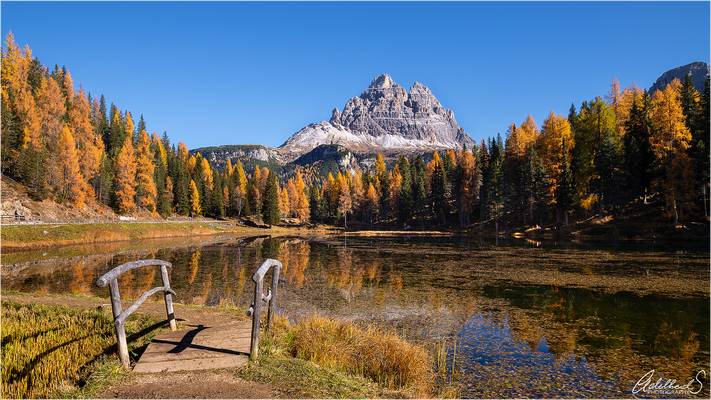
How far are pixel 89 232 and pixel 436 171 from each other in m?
77.0

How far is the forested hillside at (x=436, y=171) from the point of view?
56.3 m

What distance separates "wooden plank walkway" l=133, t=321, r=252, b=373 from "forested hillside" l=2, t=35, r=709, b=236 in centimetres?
5703

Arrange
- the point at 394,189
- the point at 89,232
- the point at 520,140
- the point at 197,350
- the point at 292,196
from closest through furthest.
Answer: the point at 197,350 < the point at 89,232 < the point at 520,140 < the point at 394,189 < the point at 292,196

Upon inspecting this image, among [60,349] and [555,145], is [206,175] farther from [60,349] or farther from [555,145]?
[60,349]

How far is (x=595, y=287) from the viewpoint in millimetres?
24875

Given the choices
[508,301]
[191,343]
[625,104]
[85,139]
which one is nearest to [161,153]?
→ [85,139]

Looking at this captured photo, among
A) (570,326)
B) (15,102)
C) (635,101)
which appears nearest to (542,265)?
(570,326)

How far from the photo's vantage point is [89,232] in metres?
62.3

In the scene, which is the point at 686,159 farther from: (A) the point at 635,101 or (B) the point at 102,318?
(B) the point at 102,318

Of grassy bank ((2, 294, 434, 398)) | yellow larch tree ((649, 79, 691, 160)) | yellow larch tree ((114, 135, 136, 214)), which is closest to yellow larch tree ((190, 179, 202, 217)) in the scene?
yellow larch tree ((114, 135, 136, 214))

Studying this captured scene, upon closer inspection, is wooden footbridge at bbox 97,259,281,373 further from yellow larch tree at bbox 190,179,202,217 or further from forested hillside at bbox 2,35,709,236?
yellow larch tree at bbox 190,179,202,217

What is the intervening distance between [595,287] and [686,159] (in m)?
37.4

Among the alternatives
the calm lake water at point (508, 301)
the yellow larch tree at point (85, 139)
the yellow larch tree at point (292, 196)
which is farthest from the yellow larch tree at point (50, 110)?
the yellow larch tree at point (292, 196)

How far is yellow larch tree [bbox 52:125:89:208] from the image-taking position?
244 ft
